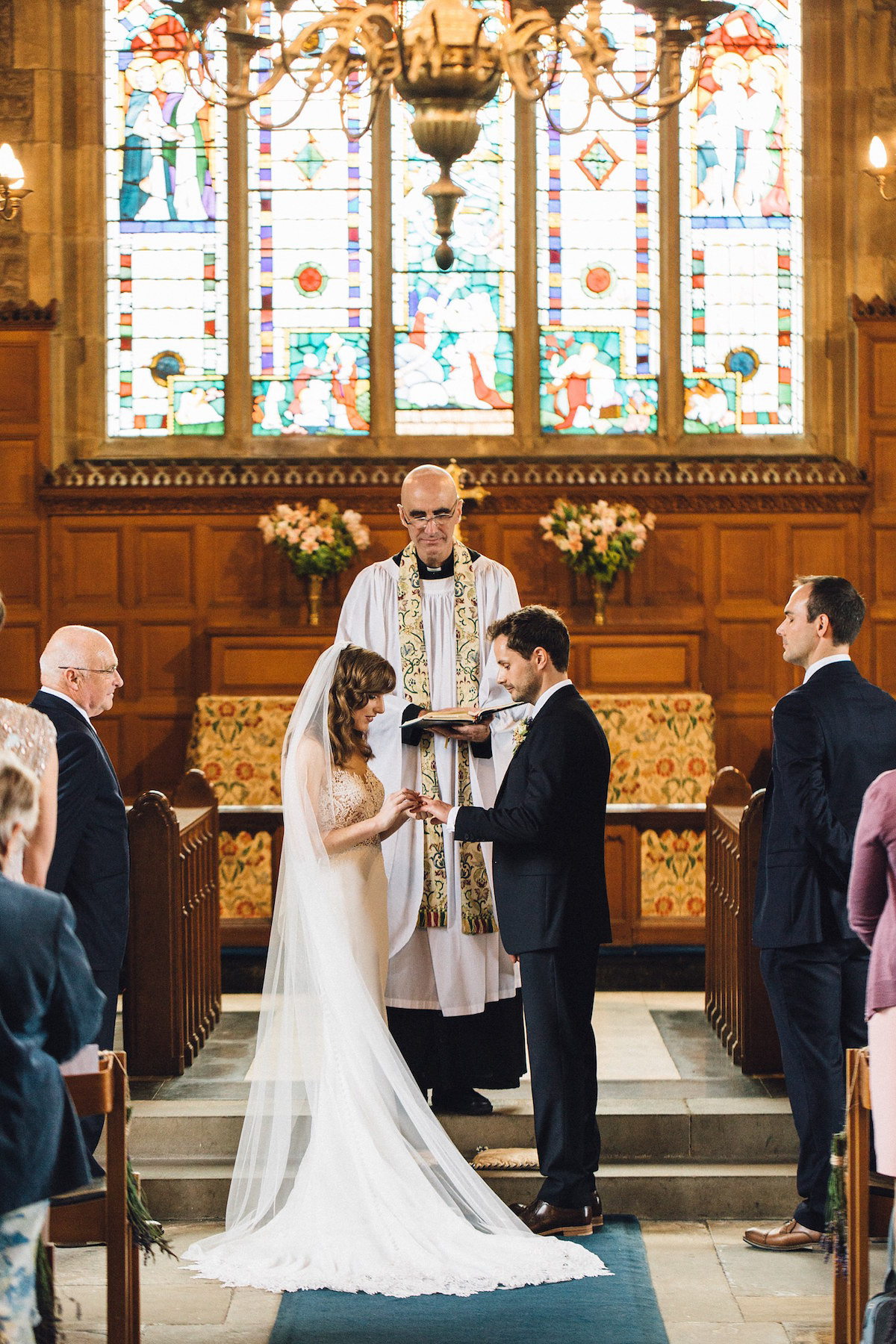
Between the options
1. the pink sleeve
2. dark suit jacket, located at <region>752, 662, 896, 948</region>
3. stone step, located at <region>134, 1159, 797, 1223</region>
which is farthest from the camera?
stone step, located at <region>134, 1159, 797, 1223</region>

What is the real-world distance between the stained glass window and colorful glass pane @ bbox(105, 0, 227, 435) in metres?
1.06

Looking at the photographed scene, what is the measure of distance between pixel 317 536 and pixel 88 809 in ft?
15.6

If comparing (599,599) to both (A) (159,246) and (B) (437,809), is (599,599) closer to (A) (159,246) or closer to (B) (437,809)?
(A) (159,246)

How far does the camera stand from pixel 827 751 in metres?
3.95

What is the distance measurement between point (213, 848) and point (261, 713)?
2355 millimetres

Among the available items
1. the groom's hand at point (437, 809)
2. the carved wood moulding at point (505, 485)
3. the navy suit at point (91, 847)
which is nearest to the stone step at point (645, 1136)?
the navy suit at point (91, 847)

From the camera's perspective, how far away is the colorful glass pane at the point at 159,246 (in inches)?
367

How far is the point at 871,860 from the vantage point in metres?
2.93

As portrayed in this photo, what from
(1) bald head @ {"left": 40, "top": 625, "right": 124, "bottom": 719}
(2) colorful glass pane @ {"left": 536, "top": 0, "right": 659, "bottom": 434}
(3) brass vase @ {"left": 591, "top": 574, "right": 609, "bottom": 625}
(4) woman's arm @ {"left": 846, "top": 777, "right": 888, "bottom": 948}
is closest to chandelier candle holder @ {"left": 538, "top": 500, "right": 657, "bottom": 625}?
(3) brass vase @ {"left": 591, "top": 574, "right": 609, "bottom": 625}

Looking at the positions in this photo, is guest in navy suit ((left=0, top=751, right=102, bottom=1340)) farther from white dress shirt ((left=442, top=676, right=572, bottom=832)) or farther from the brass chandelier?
the brass chandelier

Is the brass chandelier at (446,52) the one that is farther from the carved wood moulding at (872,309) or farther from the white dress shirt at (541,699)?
the carved wood moulding at (872,309)

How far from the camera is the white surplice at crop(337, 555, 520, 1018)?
4.57 meters

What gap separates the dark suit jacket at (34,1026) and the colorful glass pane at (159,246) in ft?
23.7

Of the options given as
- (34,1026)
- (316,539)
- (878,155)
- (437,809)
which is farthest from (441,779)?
(316,539)
